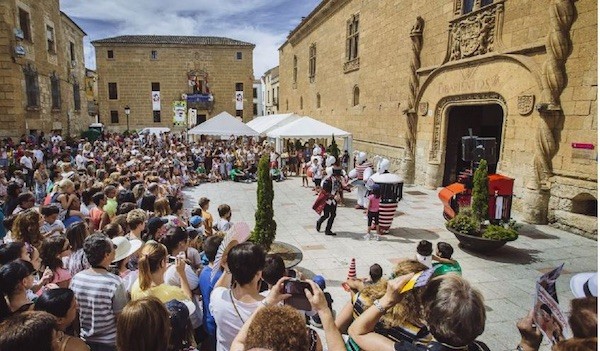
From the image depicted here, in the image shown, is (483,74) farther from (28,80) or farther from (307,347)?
(28,80)

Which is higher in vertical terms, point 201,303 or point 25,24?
point 25,24

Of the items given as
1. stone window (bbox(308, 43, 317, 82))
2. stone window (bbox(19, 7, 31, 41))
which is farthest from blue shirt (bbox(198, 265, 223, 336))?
stone window (bbox(308, 43, 317, 82))

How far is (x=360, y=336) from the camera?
2176 millimetres

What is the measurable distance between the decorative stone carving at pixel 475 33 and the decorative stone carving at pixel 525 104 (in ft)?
6.20

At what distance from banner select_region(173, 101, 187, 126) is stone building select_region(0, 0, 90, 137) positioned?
Result: 44.7 ft

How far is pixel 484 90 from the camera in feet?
35.4

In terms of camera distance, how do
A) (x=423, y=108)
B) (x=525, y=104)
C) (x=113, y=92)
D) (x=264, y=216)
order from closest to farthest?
(x=264, y=216)
(x=525, y=104)
(x=423, y=108)
(x=113, y=92)

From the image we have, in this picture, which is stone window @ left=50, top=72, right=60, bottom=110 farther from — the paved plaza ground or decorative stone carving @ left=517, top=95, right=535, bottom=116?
decorative stone carving @ left=517, top=95, right=535, bottom=116

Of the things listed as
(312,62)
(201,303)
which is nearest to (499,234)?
(201,303)

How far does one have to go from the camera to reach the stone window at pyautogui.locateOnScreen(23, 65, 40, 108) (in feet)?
59.7

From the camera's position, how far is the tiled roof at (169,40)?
133 ft

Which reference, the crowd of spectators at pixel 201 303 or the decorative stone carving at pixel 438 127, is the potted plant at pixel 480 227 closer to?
the crowd of spectators at pixel 201 303

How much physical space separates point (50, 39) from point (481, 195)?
24938 millimetres

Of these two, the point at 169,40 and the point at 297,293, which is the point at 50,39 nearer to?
the point at 169,40
